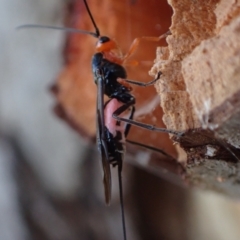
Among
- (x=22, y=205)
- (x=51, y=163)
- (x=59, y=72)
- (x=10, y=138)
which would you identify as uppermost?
(x=59, y=72)

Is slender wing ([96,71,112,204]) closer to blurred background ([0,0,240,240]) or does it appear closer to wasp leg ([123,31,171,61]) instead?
wasp leg ([123,31,171,61])

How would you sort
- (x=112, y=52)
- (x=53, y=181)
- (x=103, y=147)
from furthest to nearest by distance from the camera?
(x=53, y=181) → (x=112, y=52) → (x=103, y=147)

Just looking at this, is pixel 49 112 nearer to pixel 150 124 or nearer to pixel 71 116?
pixel 71 116

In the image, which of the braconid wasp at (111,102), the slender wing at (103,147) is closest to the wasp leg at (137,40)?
the braconid wasp at (111,102)

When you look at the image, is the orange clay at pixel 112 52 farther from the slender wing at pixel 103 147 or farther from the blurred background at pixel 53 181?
the blurred background at pixel 53 181

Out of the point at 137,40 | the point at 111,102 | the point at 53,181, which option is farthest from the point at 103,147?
the point at 53,181

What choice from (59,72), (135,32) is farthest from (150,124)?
(59,72)

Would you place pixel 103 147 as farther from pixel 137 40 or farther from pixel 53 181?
pixel 53 181

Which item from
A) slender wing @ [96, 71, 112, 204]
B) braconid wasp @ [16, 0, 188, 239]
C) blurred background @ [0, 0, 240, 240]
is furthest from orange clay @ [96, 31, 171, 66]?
blurred background @ [0, 0, 240, 240]

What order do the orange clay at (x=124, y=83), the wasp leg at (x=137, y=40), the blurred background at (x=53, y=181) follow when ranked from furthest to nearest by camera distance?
the blurred background at (x=53, y=181)
the orange clay at (x=124, y=83)
the wasp leg at (x=137, y=40)
